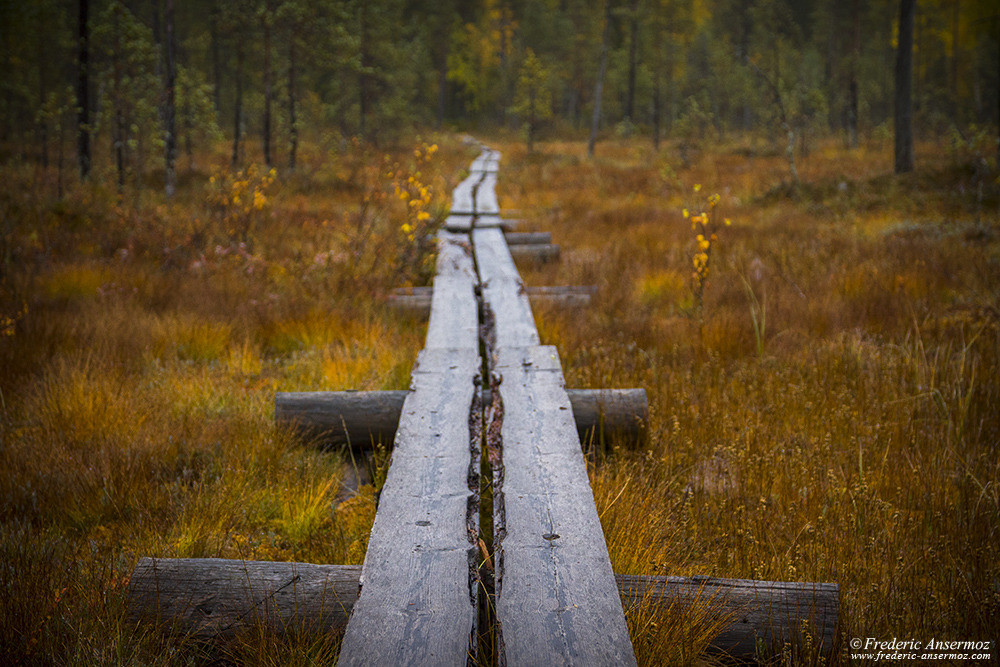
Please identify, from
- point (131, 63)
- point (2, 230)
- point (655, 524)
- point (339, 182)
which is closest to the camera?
point (655, 524)

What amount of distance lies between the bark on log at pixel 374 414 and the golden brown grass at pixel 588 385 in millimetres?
120

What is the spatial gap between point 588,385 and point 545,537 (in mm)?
1694

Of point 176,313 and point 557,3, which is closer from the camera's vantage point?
point 176,313

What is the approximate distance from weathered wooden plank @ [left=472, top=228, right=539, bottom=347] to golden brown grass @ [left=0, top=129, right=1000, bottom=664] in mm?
294

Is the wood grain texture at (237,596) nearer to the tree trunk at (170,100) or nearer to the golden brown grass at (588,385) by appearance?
the golden brown grass at (588,385)

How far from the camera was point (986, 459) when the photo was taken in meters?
2.49

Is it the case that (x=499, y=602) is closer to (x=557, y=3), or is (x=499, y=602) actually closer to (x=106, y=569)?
(x=106, y=569)

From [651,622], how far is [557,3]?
2116 inches

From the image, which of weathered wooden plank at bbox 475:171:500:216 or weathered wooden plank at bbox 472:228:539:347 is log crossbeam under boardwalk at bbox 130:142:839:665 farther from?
weathered wooden plank at bbox 475:171:500:216

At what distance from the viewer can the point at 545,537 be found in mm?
1718

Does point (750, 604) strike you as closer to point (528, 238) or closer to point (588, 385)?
point (588, 385)

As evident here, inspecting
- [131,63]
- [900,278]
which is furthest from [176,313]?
[131,63]

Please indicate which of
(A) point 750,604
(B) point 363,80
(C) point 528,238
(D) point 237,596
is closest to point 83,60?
(C) point 528,238

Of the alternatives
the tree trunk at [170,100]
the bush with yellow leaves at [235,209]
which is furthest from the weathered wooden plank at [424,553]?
the tree trunk at [170,100]
